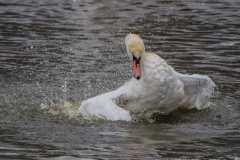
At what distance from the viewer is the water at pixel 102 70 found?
9367 mm

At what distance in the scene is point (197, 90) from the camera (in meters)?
11.3

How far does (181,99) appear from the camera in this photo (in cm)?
1072

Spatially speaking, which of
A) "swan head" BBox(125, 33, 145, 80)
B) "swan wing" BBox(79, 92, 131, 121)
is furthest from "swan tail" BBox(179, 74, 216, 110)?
"swan wing" BBox(79, 92, 131, 121)

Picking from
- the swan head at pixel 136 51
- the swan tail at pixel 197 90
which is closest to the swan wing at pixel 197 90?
the swan tail at pixel 197 90

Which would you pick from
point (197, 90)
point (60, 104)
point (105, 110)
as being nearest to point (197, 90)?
point (197, 90)

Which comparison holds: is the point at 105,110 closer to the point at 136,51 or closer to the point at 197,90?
the point at 136,51

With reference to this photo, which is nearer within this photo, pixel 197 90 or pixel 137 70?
pixel 137 70

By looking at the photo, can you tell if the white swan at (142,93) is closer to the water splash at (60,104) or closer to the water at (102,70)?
the water at (102,70)

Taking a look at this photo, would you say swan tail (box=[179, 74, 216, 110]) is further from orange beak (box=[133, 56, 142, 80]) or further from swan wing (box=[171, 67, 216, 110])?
orange beak (box=[133, 56, 142, 80])

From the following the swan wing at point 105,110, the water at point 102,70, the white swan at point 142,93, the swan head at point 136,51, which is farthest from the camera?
the swan head at point 136,51

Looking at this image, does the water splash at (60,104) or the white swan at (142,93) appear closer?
the white swan at (142,93)

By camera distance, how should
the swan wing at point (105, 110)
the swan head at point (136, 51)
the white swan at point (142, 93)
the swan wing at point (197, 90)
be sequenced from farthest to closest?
the swan wing at point (197, 90) → the swan head at point (136, 51) → the white swan at point (142, 93) → the swan wing at point (105, 110)

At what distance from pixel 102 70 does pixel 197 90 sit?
299cm

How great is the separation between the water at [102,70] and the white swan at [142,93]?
0.17 meters
